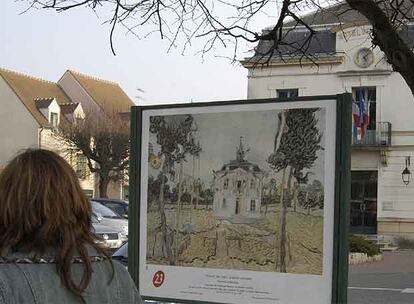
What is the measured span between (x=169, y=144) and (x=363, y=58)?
90.4 ft

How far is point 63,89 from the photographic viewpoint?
62562mm

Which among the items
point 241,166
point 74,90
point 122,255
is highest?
point 74,90

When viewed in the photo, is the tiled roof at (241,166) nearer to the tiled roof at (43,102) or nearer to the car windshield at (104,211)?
the car windshield at (104,211)

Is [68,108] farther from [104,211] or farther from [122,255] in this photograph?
[122,255]

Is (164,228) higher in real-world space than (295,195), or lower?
lower

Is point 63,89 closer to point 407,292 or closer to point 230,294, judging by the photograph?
point 407,292

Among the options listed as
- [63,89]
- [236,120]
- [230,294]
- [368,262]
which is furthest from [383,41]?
[63,89]

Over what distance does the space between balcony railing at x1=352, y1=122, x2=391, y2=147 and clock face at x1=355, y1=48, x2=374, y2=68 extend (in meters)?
2.71

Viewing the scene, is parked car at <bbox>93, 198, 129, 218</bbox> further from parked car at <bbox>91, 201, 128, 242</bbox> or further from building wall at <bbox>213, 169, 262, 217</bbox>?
building wall at <bbox>213, 169, 262, 217</bbox>

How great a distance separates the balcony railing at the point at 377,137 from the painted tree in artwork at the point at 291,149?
27.1 meters

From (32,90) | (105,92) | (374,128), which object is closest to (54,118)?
(32,90)

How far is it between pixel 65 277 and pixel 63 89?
62.1 m

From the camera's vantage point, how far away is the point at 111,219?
18812 mm

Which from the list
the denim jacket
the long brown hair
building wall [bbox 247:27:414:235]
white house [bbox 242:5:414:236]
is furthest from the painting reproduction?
white house [bbox 242:5:414:236]
